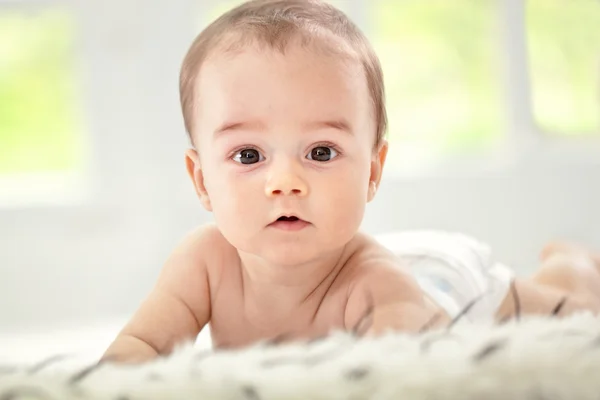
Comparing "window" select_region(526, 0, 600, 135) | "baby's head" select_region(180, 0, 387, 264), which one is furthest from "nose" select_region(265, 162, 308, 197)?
"window" select_region(526, 0, 600, 135)

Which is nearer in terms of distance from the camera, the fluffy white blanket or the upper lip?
the fluffy white blanket

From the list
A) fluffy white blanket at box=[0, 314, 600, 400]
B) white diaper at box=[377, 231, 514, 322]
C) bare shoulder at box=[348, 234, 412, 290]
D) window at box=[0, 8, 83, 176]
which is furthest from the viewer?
window at box=[0, 8, 83, 176]

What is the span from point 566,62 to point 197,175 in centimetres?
197

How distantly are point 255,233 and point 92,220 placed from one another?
1.63 meters

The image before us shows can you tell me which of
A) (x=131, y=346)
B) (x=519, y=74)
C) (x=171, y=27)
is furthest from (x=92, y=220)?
(x=131, y=346)

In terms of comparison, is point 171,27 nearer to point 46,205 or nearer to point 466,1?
point 46,205

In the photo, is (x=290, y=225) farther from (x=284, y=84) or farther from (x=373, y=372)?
(x=373, y=372)

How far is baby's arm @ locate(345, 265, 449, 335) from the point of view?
101cm

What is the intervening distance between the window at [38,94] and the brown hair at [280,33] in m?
1.60

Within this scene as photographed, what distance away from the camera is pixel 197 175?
3.86 feet

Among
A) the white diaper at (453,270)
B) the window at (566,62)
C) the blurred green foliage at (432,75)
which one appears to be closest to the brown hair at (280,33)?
the white diaper at (453,270)

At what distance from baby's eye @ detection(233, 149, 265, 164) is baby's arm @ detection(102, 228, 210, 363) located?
24 centimetres

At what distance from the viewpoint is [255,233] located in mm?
1034

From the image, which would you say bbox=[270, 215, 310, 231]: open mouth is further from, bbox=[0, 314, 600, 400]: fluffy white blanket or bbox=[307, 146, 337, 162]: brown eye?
bbox=[0, 314, 600, 400]: fluffy white blanket
